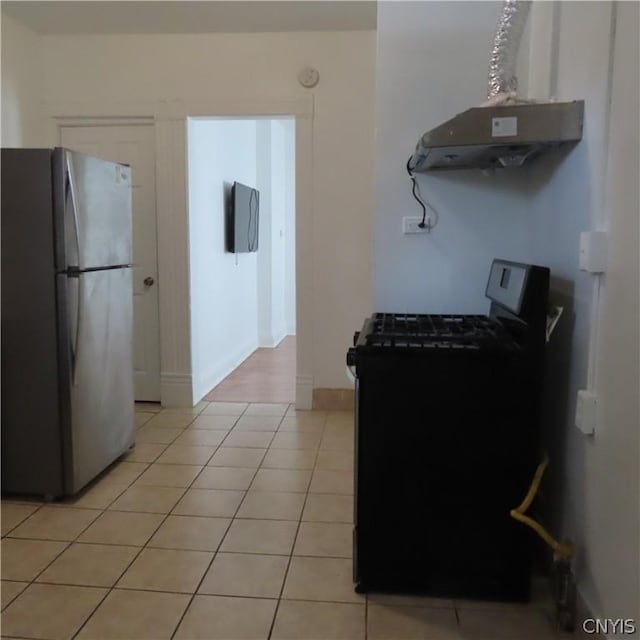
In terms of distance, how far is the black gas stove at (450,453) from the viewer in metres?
1.91

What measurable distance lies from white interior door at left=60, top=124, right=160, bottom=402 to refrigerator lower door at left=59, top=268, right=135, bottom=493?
1.05 meters

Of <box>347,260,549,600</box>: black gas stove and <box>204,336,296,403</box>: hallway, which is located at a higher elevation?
<box>347,260,549,600</box>: black gas stove

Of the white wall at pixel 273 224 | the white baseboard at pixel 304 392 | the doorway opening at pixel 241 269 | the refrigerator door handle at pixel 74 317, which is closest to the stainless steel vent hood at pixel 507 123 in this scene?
the refrigerator door handle at pixel 74 317

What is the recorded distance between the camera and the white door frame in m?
4.07

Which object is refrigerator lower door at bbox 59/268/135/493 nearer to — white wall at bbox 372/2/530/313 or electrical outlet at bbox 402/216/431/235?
white wall at bbox 372/2/530/313

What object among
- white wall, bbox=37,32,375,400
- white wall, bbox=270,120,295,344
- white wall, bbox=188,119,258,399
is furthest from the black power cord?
white wall, bbox=270,120,295,344

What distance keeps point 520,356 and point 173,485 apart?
6.14 feet

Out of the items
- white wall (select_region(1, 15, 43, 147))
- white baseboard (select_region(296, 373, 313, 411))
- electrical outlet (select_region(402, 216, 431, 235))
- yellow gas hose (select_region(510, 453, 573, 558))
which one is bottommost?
white baseboard (select_region(296, 373, 313, 411))

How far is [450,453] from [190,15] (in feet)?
10.3

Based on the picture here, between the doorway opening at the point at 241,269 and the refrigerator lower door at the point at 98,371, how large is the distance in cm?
108

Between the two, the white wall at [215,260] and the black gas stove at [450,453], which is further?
the white wall at [215,260]

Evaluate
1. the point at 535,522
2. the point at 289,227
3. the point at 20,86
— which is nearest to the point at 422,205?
the point at 535,522

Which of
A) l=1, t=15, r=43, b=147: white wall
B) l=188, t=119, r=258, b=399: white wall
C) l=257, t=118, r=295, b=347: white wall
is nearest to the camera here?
l=1, t=15, r=43, b=147: white wall

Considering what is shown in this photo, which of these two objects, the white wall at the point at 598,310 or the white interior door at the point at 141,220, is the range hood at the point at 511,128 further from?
the white interior door at the point at 141,220
